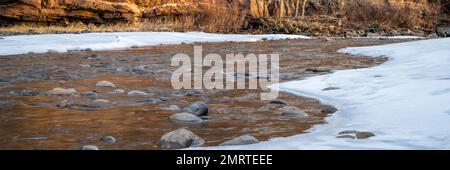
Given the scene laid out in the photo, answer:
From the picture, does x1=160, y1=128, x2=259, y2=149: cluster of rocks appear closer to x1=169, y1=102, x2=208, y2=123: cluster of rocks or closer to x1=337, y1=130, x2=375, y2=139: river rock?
x1=337, y1=130, x2=375, y2=139: river rock

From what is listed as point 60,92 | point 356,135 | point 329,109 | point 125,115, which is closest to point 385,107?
point 329,109

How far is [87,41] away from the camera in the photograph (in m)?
12.7

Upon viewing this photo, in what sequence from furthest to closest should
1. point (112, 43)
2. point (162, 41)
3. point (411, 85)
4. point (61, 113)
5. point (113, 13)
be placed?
point (113, 13) < point (162, 41) < point (112, 43) < point (411, 85) < point (61, 113)

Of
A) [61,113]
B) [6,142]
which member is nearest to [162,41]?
[61,113]

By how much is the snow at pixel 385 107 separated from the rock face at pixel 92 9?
16717 millimetres

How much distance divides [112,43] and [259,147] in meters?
10.4

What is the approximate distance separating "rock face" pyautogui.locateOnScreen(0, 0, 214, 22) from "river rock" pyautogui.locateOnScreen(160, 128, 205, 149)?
1850 centimetres

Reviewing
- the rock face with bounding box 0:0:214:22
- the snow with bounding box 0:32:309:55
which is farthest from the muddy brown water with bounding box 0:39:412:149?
the rock face with bounding box 0:0:214:22

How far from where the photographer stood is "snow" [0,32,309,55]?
10.6 meters

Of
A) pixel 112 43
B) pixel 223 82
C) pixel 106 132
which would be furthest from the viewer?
pixel 112 43

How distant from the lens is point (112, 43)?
480 inches

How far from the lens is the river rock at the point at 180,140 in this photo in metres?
2.54
